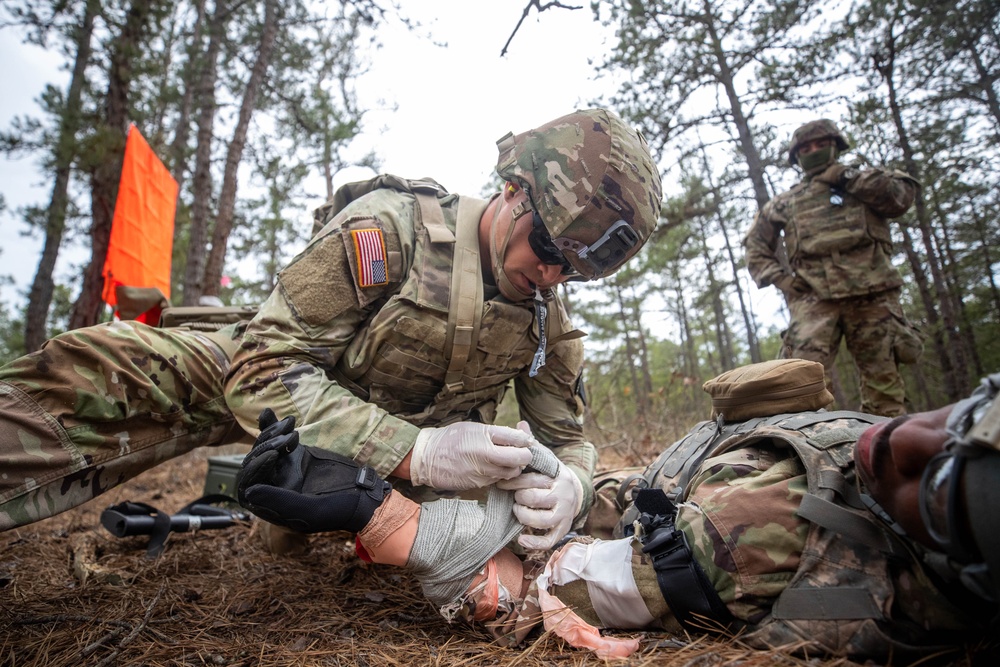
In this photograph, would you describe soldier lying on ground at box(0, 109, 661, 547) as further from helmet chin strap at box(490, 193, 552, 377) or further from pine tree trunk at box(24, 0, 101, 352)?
pine tree trunk at box(24, 0, 101, 352)

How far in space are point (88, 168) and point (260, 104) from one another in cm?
365

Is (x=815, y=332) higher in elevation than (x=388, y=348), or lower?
lower

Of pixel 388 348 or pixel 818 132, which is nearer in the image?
pixel 388 348

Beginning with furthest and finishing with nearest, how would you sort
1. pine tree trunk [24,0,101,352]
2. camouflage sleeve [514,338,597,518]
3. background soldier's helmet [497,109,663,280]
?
pine tree trunk [24,0,101,352]
camouflage sleeve [514,338,597,518]
background soldier's helmet [497,109,663,280]

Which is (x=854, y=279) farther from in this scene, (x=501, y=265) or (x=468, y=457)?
(x=468, y=457)

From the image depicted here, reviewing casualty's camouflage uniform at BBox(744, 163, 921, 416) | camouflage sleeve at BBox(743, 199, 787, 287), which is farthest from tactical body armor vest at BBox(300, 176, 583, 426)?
camouflage sleeve at BBox(743, 199, 787, 287)

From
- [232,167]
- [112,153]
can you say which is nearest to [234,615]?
[232,167]

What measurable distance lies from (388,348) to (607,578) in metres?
1.14

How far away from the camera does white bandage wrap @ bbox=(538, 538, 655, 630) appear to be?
1452 mm

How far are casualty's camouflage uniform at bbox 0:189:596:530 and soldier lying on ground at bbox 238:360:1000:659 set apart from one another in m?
0.27

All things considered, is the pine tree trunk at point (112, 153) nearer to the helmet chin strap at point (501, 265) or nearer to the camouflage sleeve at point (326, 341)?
the camouflage sleeve at point (326, 341)

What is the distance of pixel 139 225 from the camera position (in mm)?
6027

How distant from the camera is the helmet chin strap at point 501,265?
7.04ft

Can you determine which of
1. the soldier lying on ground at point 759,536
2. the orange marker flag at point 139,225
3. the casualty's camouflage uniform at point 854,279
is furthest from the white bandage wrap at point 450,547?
the orange marker flag at point 139,225
